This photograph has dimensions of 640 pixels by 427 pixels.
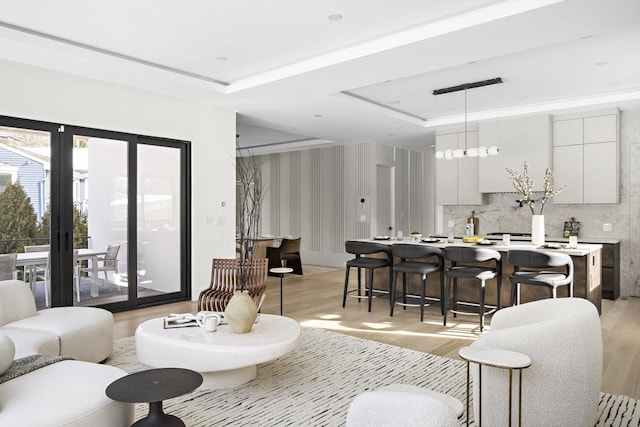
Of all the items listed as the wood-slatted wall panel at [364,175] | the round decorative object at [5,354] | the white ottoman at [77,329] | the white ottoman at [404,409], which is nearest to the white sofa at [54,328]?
the white ottoman at [77,329]

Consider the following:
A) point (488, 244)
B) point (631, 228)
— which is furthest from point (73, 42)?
point (631, 228)

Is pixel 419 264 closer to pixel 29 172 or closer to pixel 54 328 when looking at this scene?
pixel 54 328

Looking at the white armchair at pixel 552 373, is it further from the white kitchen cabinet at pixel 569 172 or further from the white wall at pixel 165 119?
the white kitchen cabinet at pixel 569 172

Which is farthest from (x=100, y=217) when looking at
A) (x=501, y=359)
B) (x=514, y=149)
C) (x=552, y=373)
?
(x=514, y=149)

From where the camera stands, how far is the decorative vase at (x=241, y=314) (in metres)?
3.36

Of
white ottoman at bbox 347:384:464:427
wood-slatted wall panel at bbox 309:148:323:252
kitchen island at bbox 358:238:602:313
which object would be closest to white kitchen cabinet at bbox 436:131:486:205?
kitchen island at bbox 358:238:602:313

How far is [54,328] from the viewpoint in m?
3.51

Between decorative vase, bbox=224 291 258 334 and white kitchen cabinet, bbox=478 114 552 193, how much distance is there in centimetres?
563

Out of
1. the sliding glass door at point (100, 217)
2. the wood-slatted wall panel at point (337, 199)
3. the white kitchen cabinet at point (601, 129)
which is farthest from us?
the wood-slatted wall panel at point (337, 199)

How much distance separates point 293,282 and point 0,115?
16.5ft

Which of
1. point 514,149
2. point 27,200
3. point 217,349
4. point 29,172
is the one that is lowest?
point 217,349

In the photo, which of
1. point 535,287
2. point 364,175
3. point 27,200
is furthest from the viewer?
point 364,175

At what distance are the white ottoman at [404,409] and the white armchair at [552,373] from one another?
579 mm

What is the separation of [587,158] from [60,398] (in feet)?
24.3
